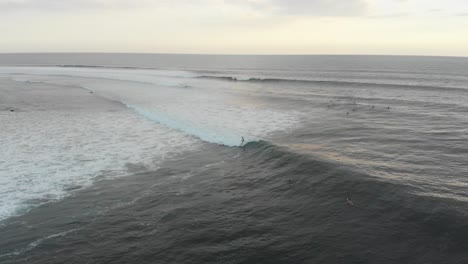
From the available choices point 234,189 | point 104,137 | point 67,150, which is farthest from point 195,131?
point 234,189

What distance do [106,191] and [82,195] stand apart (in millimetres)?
1219

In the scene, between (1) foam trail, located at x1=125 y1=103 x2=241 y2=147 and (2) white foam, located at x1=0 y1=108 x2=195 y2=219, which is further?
(1) foam trail, located at x1=125 y1=103 x2=241 y2=147

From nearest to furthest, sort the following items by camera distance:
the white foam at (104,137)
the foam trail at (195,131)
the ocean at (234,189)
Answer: the ocean at (234,189), the white foam at (104,137), the foam trail at (195,131)

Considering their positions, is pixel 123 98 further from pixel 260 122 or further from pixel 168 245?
pixel 168 245

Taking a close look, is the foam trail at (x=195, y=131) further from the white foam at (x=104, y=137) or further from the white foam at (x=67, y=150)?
the white foam at (x=67, y=150)

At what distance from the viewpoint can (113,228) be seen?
1563 cm

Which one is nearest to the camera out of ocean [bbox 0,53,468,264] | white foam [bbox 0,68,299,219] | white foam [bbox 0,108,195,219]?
ocean [bbox 0,53,468,264]

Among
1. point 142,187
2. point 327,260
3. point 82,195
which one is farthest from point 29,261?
point 327,260

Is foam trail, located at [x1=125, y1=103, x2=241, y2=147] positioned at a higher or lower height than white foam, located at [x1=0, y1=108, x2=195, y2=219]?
higher

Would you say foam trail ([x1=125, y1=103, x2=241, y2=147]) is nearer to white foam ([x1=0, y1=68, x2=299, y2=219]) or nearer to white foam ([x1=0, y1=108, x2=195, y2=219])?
white foam ([x1=0, y1=68, x2=299, y2=219])

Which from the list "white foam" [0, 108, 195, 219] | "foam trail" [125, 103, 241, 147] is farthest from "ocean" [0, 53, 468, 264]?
"foam trail" [125, 103, 241, 147]

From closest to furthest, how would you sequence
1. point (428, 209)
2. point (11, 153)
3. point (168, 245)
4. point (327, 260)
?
point (327, 260) → point (168, 245) → point (428, 209) → point (11, 153)

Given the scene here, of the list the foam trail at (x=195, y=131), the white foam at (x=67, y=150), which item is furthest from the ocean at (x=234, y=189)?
the foam trail at (x=195, y=131)

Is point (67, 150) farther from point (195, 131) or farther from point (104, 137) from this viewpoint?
point (195, 131)
